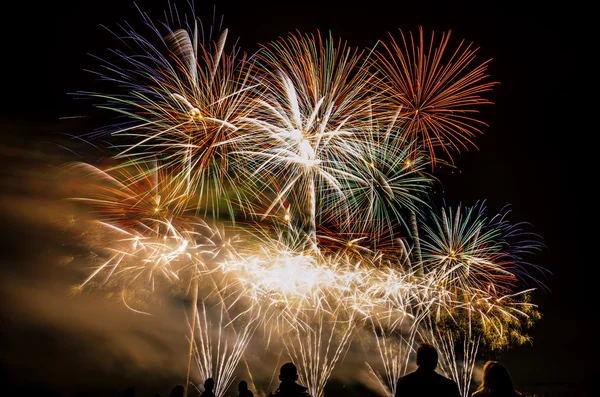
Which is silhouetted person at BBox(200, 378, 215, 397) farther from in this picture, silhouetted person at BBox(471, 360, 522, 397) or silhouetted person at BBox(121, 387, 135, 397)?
silhouetted person at BBox(471, 360, 522, 397)

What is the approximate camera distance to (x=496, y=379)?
15.8 feet

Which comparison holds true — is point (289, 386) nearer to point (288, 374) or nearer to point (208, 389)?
point (288, 374)

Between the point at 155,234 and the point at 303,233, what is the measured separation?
5928 millimetres

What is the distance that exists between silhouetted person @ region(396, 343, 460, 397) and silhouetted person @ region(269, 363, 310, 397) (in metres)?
1.31

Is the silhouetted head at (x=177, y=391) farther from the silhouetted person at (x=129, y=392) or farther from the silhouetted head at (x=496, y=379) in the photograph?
the silhouetted head at (x=496, y=379)

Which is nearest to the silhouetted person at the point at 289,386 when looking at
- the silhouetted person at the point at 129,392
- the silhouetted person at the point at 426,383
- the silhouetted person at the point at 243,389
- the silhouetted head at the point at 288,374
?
the silhouetted head at the point at 288,374

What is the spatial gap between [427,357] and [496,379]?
97 centimetres

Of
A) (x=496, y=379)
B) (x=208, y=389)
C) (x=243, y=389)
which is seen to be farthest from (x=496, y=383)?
(x=208, y=389)

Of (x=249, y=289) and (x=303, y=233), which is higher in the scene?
(x=303, y=233)

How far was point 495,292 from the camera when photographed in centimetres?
1716

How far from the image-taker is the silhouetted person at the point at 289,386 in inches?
202

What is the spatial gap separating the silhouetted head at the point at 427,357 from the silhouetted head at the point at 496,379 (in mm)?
821

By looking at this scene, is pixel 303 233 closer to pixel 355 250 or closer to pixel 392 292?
pixel 355 250

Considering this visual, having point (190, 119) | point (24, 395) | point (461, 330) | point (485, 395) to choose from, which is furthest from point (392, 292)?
point (24, 395)
